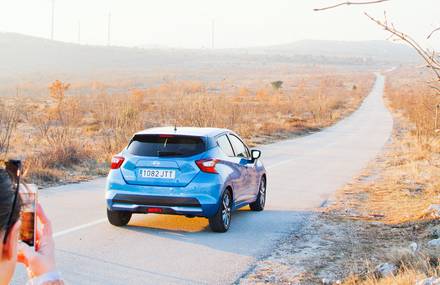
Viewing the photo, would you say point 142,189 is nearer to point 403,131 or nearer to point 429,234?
point 429,234

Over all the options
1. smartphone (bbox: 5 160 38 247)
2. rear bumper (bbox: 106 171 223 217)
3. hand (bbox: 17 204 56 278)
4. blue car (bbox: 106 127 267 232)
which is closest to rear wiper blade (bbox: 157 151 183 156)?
blue car (bbox: 106 127 267 232)

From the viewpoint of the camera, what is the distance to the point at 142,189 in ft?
33.9

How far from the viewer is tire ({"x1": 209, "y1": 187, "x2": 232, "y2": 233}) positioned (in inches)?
410

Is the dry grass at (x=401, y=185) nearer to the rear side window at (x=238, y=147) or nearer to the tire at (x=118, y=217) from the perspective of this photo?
the rear side window at (x=238, y=147)

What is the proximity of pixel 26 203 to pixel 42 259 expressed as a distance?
267mm

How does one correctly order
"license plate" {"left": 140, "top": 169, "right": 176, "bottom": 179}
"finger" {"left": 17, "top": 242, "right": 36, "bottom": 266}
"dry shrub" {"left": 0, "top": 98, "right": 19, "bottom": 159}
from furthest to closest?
"dry shrub" {"left": 0, "top": 98, "right": 19, "bottom": 159} → "license plate" {"left": 140, "top": 169, "right": 176, "bottom": 179} → "finger" {"left": 17, "top": 242, "right": 36, "bottom": 266}

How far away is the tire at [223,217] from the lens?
10.4 m

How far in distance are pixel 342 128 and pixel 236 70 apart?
129 meters

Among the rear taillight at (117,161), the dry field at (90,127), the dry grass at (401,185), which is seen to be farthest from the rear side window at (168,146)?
the dry grass at (401,185)

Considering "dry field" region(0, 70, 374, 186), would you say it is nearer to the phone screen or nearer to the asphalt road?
the phone screen

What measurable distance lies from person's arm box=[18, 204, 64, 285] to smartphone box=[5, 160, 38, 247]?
5 centimetres

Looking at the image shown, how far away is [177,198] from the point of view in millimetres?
10203

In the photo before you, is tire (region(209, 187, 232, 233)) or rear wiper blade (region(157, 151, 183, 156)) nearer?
tire (region(209, 187, 232, 233))

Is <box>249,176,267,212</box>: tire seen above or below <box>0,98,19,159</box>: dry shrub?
below
